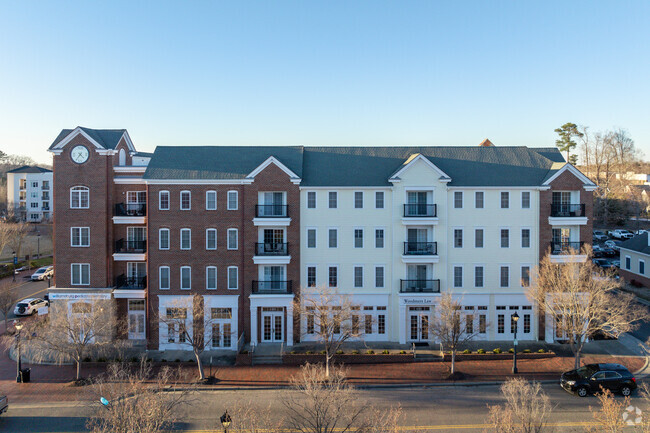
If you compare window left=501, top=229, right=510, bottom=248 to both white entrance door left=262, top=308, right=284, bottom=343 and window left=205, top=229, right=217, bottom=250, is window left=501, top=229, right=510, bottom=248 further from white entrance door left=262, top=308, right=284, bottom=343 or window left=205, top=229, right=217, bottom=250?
window left=205, top=229, right=217, bottom=250

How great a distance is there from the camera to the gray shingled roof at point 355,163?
3142cm

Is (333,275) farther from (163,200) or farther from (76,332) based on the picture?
(76,332)

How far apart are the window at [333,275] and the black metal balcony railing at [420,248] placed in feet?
17.3

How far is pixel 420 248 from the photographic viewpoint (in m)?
31.5

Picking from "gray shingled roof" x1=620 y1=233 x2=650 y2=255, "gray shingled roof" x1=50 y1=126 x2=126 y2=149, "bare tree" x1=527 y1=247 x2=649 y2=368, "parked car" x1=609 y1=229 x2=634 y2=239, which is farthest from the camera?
"parked car" x1=609 y1=229 x2=634 y2=239

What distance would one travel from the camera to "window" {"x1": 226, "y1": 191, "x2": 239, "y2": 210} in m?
31.1

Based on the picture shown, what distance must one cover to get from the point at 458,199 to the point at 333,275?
36.0 feet

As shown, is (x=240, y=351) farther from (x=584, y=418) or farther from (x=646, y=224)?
(x=646, y=224)

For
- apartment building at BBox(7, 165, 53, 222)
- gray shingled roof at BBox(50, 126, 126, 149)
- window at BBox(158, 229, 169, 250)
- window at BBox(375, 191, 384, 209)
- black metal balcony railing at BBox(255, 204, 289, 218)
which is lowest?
window at BBox(158, 229, 169, 250)

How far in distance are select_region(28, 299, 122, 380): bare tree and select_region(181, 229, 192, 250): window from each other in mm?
6368

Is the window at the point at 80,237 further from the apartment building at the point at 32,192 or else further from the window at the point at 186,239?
the apartment building at the point at 32,192

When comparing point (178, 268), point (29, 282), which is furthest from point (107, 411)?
point (29, 282)

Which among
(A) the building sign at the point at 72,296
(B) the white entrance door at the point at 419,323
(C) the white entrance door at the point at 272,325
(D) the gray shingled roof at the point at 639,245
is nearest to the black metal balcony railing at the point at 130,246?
(A) the building sign at the point at 72,296

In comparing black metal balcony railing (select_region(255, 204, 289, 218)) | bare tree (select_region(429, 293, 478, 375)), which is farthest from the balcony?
bare tree (select_region(429, 293, 478, 375))
